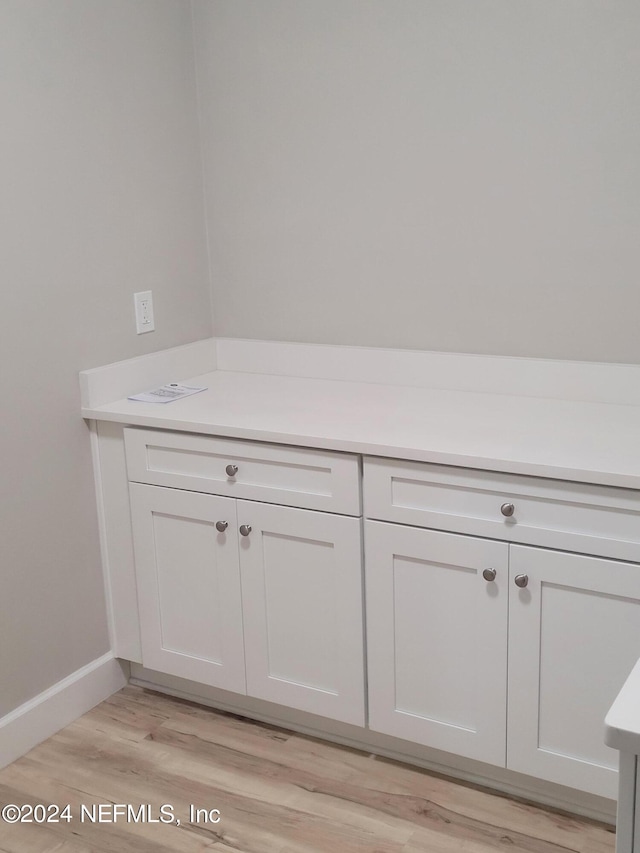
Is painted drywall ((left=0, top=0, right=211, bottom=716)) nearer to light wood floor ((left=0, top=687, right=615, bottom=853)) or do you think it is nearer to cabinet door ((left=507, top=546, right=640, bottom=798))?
light wood floor ((left=0, top=687, right=615, bottom=853))

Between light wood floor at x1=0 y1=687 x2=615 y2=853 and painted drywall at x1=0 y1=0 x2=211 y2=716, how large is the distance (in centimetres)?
24

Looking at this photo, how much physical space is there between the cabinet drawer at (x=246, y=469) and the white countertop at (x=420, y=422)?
4 cm

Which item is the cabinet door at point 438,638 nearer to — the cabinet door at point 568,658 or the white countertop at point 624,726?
the cabinet door at point 568,658

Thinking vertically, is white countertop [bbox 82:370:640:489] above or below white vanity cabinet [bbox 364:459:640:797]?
above

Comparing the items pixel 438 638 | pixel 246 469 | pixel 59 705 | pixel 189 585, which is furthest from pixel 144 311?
pixel 438 638

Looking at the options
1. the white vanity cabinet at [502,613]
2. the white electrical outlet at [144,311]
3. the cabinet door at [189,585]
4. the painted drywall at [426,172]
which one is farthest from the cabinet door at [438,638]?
the white electrical outlet at [144,311]

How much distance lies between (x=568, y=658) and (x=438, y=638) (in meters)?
0.30

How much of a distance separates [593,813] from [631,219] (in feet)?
4.45

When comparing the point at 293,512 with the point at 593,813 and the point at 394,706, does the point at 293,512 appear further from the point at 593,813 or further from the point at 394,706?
the point at 593,813

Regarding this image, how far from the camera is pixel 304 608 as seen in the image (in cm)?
224

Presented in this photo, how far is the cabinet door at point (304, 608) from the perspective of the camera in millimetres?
2162

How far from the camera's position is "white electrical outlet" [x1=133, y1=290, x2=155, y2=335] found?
102 inches

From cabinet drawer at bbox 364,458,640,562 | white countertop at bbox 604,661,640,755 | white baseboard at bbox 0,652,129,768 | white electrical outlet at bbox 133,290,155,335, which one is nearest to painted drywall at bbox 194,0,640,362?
white electrical outlet at bbox 133,290,155,335

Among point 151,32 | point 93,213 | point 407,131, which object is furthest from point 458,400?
point 151,32
